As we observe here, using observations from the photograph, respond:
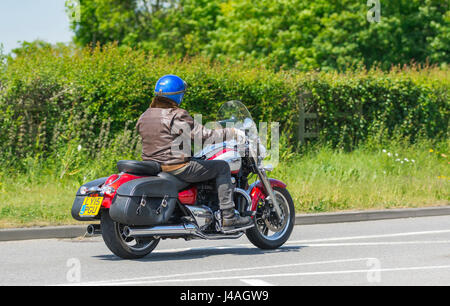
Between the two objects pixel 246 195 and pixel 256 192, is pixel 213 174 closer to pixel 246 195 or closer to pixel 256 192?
pixel 246 195

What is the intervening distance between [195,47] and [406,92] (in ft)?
64.2

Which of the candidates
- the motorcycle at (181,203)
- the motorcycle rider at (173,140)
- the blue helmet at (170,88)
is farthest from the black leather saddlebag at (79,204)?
the blue helmet at (170,88)

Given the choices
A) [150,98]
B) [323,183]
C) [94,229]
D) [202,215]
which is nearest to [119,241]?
[94,229]

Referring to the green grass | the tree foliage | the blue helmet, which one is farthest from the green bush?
the tree foliage

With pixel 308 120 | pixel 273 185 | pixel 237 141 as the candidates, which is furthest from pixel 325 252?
pixel 308 120

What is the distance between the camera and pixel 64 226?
9883mm

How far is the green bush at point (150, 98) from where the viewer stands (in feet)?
46.2

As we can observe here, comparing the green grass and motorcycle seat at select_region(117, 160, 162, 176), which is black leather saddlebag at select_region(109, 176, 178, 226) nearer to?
motorcycle seat at select_region(117, 160, 162, 176)

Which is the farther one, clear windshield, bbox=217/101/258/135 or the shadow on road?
clear windshield, bbox=217/101/258/135

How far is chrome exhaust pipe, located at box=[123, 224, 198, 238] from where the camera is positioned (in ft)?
24.6

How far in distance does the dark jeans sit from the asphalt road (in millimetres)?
668

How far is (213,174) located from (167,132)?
25.7 inches

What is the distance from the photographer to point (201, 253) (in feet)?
28.1

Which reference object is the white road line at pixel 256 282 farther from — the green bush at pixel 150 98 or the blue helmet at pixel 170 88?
the green bush at pixel 150 98
